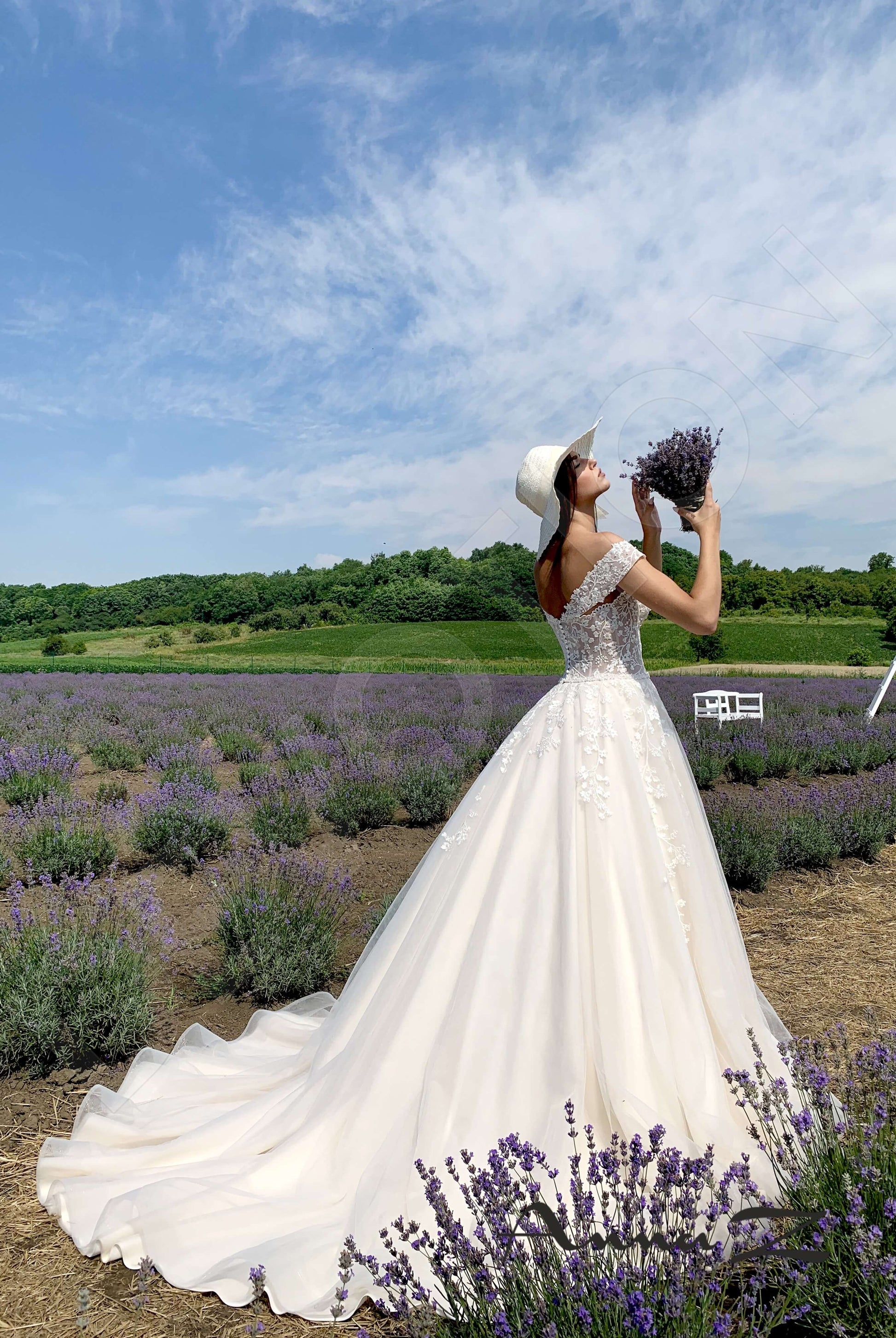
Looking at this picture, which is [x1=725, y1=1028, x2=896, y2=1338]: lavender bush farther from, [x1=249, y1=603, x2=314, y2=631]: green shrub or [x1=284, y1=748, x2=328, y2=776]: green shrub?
[x1=249, y1=603, x2=314, y2=631]: green shrub

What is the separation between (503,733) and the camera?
10391 millimetres

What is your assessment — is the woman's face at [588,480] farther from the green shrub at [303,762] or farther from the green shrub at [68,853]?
the green shrub at [303,762]

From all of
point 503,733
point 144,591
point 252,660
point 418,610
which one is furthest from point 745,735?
point 144,591

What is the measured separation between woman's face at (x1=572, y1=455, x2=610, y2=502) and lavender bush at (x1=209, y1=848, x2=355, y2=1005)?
102 inches

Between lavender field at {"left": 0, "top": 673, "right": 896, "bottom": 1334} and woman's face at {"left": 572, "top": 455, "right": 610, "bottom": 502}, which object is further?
lavender field at {"left": 0, "top": 673, "right": 896, "bottom": 1334}

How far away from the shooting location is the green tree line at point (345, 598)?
631 inches

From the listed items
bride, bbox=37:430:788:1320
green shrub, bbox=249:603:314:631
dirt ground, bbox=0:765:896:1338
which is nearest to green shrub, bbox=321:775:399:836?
dirt ground, bbox=0:765:896:1338

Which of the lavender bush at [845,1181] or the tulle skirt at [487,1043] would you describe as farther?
the tulle skirt at [487,1043]

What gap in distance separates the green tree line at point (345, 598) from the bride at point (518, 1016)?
10801 mm

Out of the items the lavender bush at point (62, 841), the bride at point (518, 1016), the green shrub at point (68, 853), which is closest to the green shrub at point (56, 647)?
the lavender bush at point (62, 841)

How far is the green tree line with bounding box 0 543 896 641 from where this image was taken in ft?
52.5

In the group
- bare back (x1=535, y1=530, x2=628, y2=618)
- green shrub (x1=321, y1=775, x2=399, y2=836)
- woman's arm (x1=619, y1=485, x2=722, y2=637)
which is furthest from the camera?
green shrub (x1=321, y1=775, x2=399, y2=836)

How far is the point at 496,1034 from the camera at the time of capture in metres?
2.44

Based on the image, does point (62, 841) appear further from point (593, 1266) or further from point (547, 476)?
point (593, 1266)
